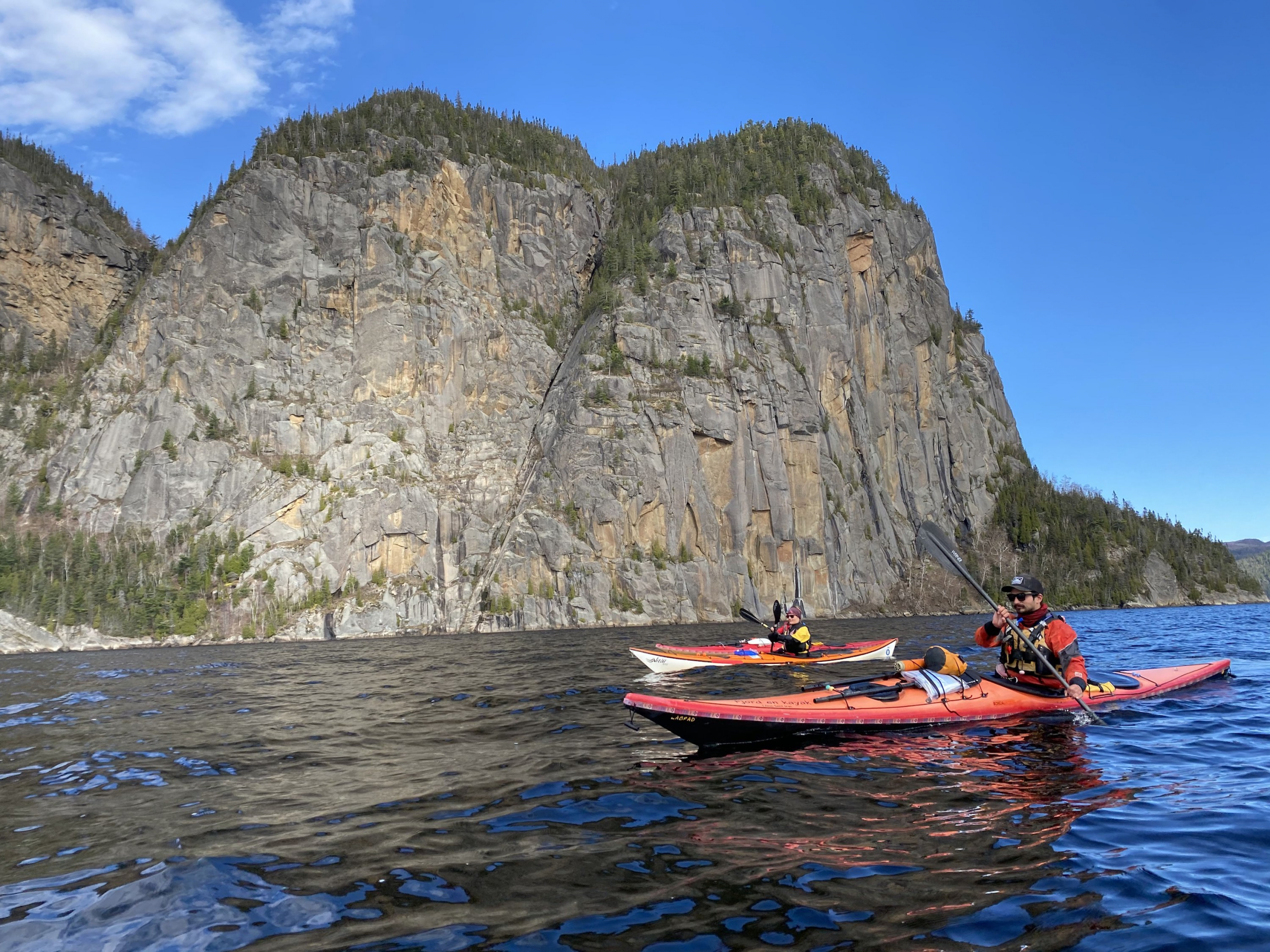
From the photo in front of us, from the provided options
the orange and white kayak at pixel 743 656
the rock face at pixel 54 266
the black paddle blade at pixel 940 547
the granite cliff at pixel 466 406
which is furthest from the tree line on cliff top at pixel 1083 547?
the rock face at pixel 54 266

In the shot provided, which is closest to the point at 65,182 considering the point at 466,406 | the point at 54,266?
the point at 54,266

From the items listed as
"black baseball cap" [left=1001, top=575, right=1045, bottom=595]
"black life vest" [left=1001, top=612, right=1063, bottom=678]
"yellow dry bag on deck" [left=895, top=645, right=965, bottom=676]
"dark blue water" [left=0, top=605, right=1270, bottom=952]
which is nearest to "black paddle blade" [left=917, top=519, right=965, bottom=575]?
"black life vest" [left=1001, top=612, right=1063, bottom=678]

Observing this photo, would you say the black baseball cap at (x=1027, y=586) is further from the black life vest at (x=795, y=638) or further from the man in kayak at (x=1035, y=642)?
the black life vest at (x=795, y=638)

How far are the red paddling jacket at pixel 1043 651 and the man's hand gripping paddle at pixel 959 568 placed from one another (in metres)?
0.16

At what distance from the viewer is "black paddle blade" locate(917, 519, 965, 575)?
50.4ft

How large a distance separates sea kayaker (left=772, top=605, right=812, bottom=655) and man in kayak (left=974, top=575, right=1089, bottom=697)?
11149 millimetres

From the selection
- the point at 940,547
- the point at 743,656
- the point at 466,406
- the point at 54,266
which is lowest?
the point at 743,656

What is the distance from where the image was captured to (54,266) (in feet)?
302

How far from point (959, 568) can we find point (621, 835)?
1131 cm

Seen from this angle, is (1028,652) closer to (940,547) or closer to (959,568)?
(940,547)

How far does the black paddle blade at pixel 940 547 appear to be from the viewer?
50.4 ft

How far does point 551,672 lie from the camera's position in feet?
76.8

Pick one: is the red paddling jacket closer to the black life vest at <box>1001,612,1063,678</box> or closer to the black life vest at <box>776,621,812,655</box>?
the black life vest at <box>1001,612,1063,678</box>

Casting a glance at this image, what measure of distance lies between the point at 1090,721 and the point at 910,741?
3.45 meters
